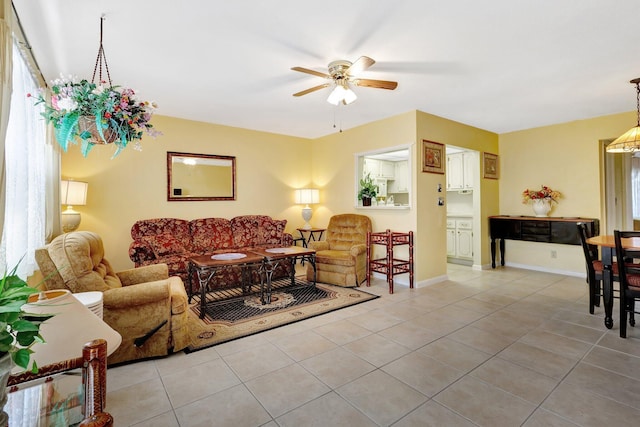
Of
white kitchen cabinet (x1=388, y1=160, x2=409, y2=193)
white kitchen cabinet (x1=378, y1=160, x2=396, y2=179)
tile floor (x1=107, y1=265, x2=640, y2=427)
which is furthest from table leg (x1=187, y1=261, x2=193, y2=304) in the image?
white kitchen cabinet (x1=388, y1=160, x2=409, y2=193)

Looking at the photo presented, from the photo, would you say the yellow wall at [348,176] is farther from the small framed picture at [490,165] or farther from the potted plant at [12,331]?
the potted plant at [12,331]

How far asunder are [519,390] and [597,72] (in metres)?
3.30

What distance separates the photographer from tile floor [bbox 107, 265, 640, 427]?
1.75m

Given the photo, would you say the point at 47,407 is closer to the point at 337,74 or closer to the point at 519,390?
the point at 519,390

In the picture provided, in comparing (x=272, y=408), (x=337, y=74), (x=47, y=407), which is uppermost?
(x=337, y=74)

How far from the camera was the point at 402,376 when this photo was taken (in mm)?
2135

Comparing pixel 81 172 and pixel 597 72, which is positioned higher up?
pixel 597 72

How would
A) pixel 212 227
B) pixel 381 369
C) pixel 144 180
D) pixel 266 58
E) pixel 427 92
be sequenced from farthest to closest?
pixel 212 227 → pixel 144 180 → pixel 427 92 → pixel 266 58 → pixel 381 369

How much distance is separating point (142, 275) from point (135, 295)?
0.87 m

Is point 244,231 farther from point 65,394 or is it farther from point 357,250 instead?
point 65,394

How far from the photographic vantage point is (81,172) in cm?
401

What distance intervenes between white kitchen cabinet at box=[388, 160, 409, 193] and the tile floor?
4.14m

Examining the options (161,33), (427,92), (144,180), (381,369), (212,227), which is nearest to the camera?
(381,369)

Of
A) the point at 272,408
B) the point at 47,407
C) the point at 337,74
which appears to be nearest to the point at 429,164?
the point at 337,74
